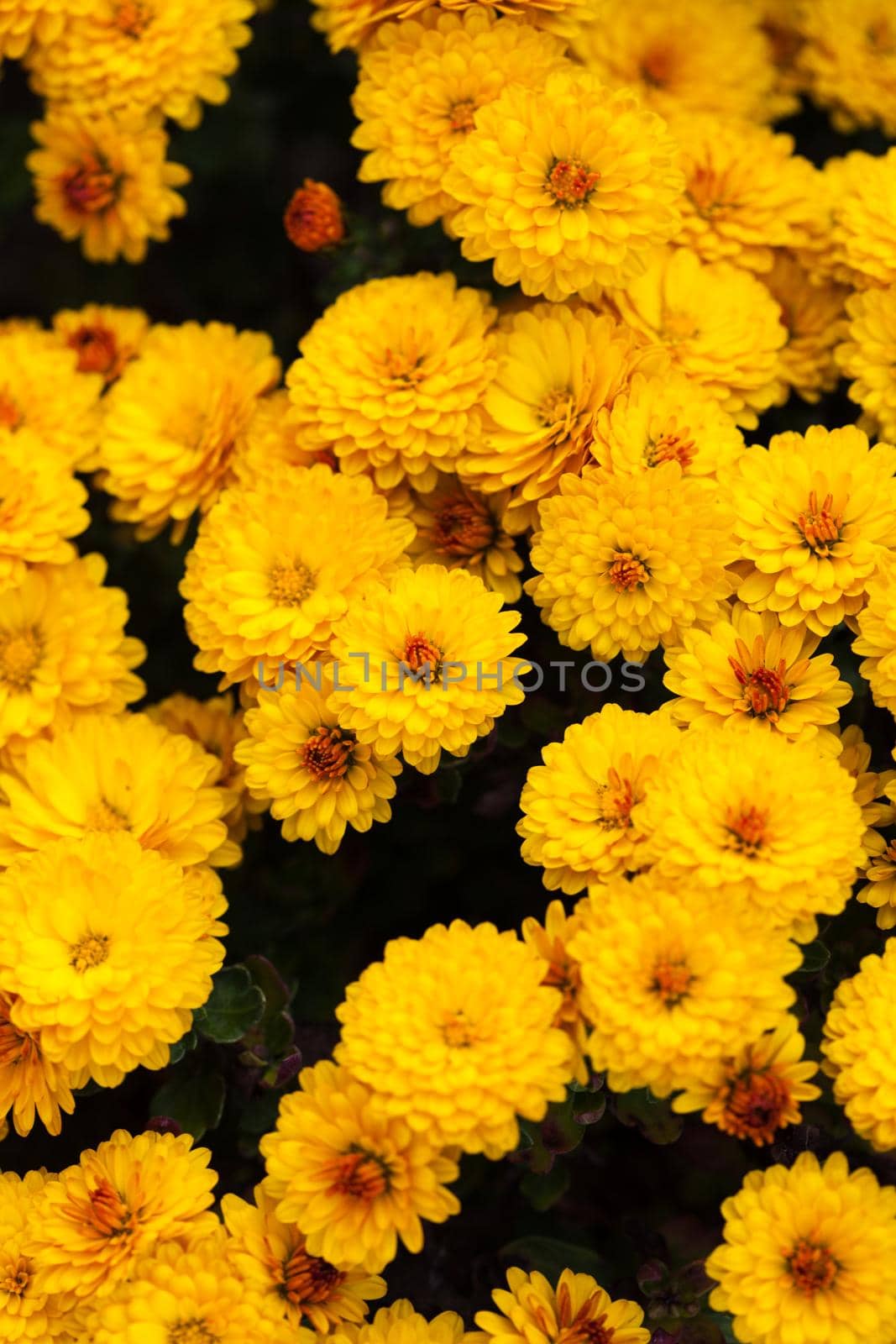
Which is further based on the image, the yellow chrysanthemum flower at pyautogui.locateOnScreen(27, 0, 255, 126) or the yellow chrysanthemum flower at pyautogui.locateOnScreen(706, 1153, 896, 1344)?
the yellow chrysanthemum flower at pyautogui.locateOnScreen(27, 0, 255, 126)

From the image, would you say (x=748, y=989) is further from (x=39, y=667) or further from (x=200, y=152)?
(x=200, y=152)

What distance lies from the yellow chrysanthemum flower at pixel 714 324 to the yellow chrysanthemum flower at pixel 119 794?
0.78 m

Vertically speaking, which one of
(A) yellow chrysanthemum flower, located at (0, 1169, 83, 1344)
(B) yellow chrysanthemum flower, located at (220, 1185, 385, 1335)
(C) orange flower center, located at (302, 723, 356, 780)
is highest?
(C) orange flower center, located at (302, 723, 356, 780)

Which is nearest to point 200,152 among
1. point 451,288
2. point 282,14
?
point 282,14

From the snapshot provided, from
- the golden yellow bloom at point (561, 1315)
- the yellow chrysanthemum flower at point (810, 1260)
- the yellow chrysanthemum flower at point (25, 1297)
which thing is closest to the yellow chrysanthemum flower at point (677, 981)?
the yellow chrysanthemum flower at point (810, 1260)

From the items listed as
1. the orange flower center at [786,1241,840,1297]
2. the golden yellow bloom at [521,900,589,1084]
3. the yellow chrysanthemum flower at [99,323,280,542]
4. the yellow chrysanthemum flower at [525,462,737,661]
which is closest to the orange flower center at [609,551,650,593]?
the yellow chrysanthemum flower at [525,462,737,661]

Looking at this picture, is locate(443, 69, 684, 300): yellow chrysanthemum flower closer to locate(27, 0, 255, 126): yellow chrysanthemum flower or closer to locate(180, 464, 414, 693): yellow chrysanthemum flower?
locate(180, 464, 414, 693): yellow chrysanthemum flower

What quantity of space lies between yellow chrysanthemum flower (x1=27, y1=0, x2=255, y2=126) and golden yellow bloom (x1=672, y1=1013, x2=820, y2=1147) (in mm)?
1452

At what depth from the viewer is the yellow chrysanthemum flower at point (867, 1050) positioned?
127cm

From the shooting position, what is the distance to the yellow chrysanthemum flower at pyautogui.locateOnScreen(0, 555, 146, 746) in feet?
5.56

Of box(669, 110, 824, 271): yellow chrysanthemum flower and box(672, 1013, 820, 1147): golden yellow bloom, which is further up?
box(669, 110, 824, 271): yellow chrysanthemum flower

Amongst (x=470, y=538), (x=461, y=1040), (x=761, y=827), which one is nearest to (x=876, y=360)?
(x=470, y=538)

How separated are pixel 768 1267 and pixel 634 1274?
1.11 ft

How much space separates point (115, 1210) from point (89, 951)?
0.26 meters
